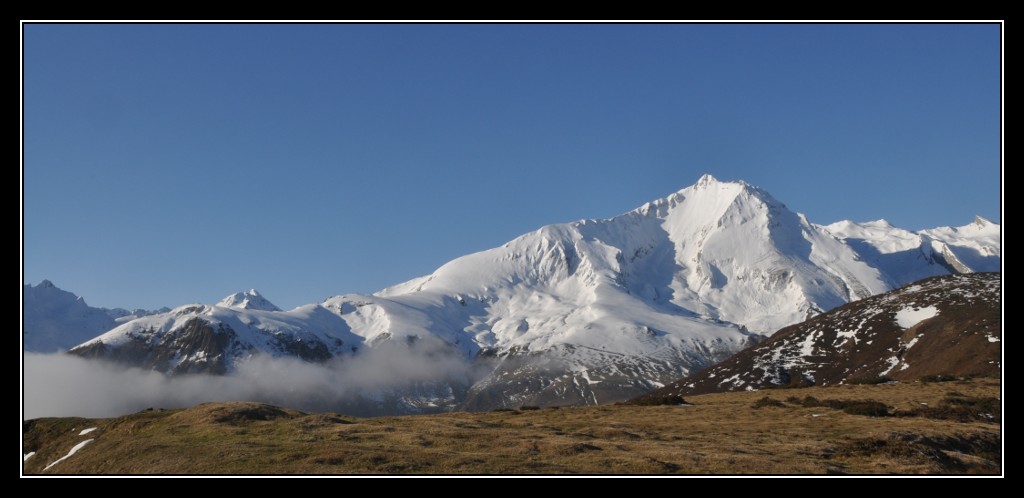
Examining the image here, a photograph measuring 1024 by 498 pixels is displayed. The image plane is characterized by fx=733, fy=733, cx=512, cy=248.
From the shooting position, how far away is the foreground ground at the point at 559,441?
143 ft

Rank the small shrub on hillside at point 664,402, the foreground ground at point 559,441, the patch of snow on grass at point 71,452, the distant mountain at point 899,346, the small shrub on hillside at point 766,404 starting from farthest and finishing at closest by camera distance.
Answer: the distant mountain at point 899,346, the small shrub on hillside at point 664,402, the small shrub on hillside at point 766,404, the patch of snow on grass at point 71,452, the foreground ground at point 559,441

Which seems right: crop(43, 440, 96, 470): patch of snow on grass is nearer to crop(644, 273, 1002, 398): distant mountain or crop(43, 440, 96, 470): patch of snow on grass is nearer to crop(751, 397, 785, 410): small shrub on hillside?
crop(751, 397, 785, 410): small shrub on hillside

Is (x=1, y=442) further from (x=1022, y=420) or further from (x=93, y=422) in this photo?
(x=1022, y=420)

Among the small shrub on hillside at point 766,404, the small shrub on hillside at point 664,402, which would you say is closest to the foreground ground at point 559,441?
the small shrub on hillside at point 766,404

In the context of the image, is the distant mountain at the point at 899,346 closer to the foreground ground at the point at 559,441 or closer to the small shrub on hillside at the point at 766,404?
the small shrub on hillside at the point at 766,404

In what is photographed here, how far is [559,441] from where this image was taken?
52375mm

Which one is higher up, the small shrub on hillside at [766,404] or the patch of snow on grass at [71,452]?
the patch of snow on grass at [71,452]

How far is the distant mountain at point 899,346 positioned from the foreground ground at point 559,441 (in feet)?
175

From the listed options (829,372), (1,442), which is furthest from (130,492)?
Answer: (829,372)

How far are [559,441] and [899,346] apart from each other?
13629cm

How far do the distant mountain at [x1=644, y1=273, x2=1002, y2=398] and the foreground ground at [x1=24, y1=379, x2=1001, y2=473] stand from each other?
53.4m

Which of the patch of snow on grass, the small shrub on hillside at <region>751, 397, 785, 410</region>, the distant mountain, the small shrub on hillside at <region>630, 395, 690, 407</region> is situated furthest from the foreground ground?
the distant mountain

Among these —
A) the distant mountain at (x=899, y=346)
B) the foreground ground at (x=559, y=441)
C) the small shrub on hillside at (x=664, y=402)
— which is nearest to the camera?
the foreground ground at (x=559, y=441)

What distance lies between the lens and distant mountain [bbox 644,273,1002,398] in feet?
427
